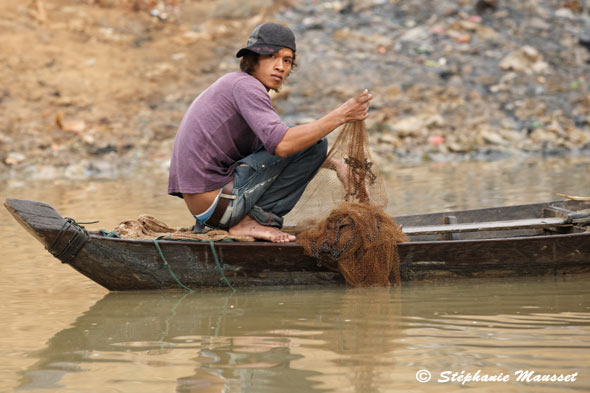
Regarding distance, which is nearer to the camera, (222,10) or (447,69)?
(447,69)

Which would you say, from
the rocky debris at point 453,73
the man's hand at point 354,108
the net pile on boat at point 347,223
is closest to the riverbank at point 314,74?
the rocky debris at point 453,73

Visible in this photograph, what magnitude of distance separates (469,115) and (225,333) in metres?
11.0

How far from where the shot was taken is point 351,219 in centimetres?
441

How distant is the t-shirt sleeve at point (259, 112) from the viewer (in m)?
4.09

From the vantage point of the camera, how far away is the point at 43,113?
555 inches

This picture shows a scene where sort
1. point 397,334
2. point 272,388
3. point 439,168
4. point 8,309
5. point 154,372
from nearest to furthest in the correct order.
Answer: point 272,388 < point 154,372 < point 397,334 < point 8,309 < point 439,168

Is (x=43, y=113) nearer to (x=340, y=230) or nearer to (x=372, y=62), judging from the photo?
(x=372, y=62)

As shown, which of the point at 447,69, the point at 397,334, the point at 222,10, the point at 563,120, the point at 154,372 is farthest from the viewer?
the point at 222,10

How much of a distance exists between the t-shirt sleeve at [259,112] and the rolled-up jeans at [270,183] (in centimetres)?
25

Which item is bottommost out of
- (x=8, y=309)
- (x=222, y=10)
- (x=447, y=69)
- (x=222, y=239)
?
(x=8, y=309)

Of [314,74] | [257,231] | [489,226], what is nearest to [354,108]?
[257,231]

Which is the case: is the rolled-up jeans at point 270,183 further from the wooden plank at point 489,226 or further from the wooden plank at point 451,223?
the wooden plank at point 451,223

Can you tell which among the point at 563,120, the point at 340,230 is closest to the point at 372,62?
the point at 563,120

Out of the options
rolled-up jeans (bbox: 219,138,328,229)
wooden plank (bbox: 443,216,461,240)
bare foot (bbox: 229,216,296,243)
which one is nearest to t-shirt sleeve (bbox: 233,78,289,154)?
rolled-up jeans (bbox: 219,138,328,229)
